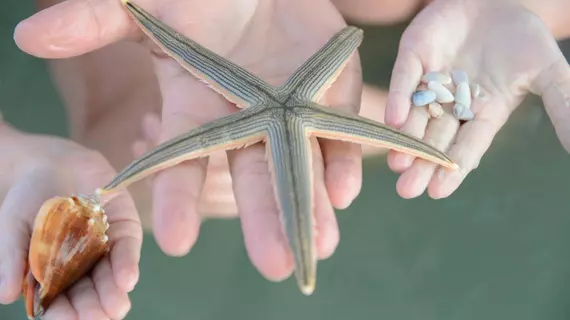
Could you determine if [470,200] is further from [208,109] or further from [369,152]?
[208,109]

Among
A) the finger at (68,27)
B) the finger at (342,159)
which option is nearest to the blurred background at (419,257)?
the finger at (342,159)

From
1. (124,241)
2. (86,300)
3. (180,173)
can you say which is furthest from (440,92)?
(86,300)

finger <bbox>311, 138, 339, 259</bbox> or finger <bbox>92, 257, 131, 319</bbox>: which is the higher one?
finger <bbox>311, 138, 339, 259</bbox>

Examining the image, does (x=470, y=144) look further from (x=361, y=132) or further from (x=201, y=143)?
(x=201, y=143)

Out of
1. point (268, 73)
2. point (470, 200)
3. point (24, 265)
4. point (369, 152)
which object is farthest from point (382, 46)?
point (24, 265)

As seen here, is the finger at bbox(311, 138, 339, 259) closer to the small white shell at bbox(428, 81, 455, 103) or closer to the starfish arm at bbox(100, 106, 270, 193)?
the starfish arm at bbox(100, 106, 270, 193)

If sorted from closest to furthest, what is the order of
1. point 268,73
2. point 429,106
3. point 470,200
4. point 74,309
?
1. point 74,309
2. point 429,106
3. point 268,73
4. point 470,200

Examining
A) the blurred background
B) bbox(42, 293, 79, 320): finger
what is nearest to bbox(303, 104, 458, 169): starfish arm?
bbox(42, 293, 79, 320): finger
